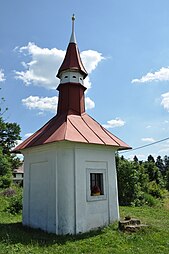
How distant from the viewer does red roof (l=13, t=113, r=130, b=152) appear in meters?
8.45

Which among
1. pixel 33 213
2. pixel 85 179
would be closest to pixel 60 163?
pixel 85 179

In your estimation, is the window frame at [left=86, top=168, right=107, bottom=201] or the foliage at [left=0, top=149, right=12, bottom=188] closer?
the window frame at [left=86, top=168, right=107, bottom=201]

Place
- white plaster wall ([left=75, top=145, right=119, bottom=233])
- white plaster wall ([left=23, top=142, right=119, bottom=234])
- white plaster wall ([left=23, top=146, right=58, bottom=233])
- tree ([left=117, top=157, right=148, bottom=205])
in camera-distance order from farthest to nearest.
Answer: tree ([left=117, top=157, right=148, bottom=205]) → white plaster wall ([left=23, top=146, right=58, bottom=233]) → white plaster wall ([left=75, top=145, right=119, bottom=233]) → white plaster wall ([left=23, top=142, right=119, bottom=234])

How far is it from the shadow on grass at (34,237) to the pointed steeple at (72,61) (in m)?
6.74

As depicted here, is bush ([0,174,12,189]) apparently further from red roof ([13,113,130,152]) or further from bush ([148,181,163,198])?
red roof ([13,113,130,152])

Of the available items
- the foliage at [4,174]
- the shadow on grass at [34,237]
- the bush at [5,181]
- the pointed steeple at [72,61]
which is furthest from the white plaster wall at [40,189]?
the foliage at [4,174]

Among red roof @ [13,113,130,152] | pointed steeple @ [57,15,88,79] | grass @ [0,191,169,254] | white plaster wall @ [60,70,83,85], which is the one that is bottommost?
grass @ [0,191,169,254]

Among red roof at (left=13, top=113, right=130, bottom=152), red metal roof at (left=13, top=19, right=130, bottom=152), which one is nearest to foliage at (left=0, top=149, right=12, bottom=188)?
red metal roof at (left=13, top=19, right=130, bottom=152)

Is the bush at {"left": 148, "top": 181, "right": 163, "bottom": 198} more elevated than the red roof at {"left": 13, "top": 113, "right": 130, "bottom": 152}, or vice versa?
the red roof at {"left": 13, "top": 113, "right": 130, "bottom": 152}

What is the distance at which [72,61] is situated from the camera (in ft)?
37.1

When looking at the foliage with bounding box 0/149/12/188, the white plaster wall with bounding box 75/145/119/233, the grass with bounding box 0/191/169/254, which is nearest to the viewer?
the grass with bounding box 0/191/169/254

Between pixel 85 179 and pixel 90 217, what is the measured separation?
1.36m

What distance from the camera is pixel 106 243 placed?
7258 mm

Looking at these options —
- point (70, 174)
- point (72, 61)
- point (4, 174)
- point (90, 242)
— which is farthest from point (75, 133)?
point (4, 174)
